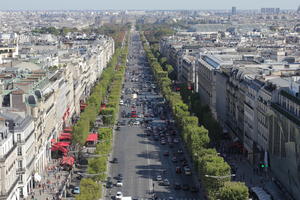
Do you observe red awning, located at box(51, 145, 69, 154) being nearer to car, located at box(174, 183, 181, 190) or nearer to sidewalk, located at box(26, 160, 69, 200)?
sidewalk, located at box(26, 160, 69, 200)

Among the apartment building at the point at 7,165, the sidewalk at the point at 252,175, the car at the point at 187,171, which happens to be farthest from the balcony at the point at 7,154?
the sidewalk at the point at 252,175

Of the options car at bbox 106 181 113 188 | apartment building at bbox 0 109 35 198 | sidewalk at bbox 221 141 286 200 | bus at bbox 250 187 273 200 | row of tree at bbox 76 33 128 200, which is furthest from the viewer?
car at bbox 106 181 113 188

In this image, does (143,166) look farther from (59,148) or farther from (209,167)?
(209,167)

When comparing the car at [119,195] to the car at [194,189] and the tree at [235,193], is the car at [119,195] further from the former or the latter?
the tree at [235,193]

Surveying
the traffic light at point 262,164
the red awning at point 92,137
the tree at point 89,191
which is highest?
the tree at point 89,191

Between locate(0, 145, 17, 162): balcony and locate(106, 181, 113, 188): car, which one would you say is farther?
locate(106, 181, 113, 188): car

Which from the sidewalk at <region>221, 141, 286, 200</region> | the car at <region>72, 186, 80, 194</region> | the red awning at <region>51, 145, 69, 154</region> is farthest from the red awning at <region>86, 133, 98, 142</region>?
the car at <region>72, 186, 80, 194</region>
